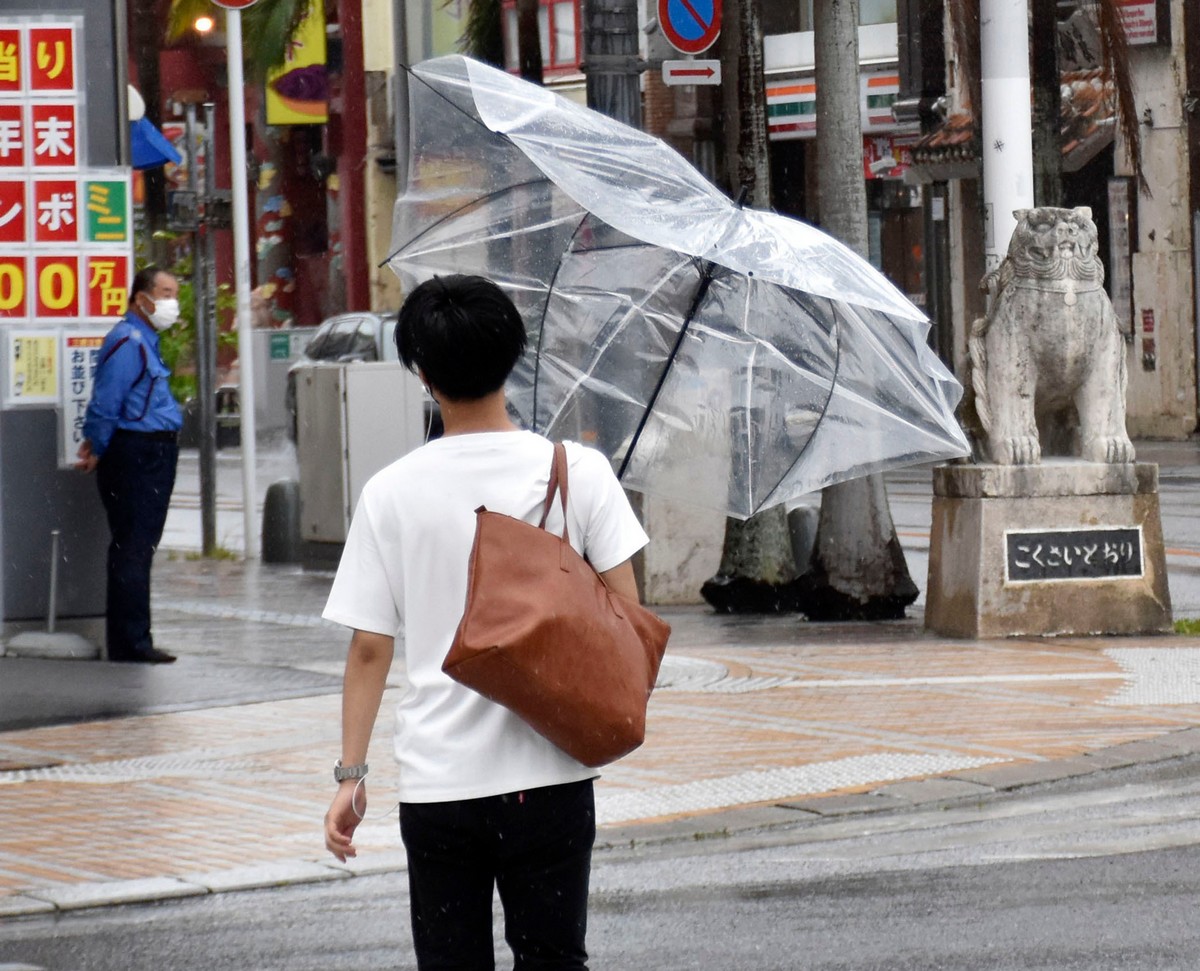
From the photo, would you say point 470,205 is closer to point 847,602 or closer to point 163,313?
point 163,313

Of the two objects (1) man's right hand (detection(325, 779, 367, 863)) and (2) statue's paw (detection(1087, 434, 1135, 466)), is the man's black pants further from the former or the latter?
(2) statue's paw (detection(1087, 434, 1135, 466))

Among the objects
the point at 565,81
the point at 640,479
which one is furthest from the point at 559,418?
the point at 565,81

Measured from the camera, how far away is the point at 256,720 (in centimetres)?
1003

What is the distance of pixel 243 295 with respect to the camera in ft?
67.0

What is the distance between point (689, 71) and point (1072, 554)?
142 inches

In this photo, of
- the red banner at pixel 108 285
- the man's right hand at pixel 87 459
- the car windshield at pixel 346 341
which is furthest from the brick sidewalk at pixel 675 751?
the car windshield at pixel 346 341

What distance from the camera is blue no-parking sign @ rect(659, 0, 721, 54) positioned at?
14.1 m

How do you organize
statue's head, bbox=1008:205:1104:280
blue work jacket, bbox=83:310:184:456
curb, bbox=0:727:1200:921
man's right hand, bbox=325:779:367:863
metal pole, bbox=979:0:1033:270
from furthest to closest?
→ metal pole, bbox=979:0:1033:270, statue's head, bbox=1008:205:1104:280, blue work jacket, bbox=83:310:184:456, curb, bbox=0:727:1200:921, man's right hand, bbox=325:779:367:863

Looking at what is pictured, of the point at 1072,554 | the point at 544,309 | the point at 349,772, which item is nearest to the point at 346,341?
the point at 1072,554

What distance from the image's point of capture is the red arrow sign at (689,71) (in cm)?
1352

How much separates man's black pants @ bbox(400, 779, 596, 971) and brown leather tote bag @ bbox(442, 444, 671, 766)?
14 cm

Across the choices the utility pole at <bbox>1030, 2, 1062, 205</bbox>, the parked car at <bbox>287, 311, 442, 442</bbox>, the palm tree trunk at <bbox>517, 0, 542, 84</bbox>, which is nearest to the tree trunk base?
the utility pole at <bbox>1030, 2, 1062, 205</bbox>

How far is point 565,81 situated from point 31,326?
32063 millimetres

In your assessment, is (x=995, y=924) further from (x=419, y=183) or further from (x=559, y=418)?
(x=419, y=183)
